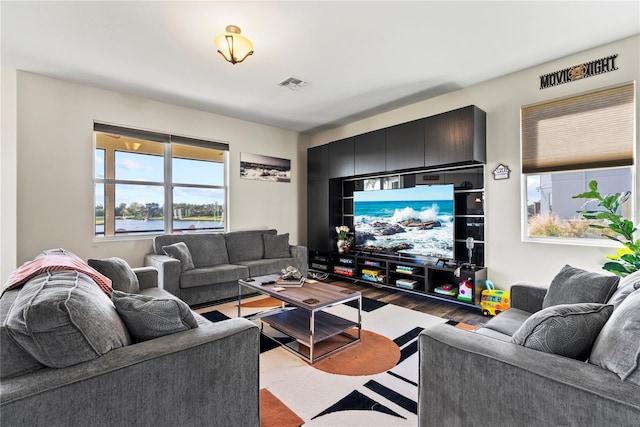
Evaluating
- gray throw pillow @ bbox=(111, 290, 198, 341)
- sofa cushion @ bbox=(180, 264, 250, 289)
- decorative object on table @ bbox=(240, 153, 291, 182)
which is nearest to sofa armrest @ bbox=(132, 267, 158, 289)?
sofa cushion @ bbox=(180, 264, 250, 289)

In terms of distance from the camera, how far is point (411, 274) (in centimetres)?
401

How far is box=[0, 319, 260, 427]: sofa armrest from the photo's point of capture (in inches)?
35.9

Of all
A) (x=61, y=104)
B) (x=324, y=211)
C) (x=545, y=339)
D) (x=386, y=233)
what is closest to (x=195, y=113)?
(x=61, y=104)

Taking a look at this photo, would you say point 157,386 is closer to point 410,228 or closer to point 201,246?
point 201,246

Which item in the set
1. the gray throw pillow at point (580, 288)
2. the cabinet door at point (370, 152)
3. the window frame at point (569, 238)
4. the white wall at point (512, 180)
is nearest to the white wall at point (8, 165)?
the cabinet door at point (370, 152)

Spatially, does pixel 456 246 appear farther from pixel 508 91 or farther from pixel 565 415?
pixel 565 415

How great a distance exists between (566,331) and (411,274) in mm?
2903

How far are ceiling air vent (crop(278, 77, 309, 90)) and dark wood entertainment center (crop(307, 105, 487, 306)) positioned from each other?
4.46 feet

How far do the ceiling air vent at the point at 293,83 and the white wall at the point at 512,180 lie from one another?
6.43ft

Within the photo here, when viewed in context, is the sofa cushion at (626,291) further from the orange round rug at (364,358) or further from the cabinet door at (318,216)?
the cabinet door at (318,216)

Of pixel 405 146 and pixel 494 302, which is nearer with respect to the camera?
pixel 494 302

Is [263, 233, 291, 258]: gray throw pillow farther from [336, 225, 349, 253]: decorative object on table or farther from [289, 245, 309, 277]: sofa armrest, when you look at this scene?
[336, 225, 349, 253]: decorative object on table

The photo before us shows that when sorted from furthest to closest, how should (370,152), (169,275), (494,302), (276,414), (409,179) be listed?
(370,152), (409,179), (169,275), (494,302), (276,414)

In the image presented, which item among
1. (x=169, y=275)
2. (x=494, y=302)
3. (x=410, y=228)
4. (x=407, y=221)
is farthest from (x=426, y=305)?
(x=169, y=275)
